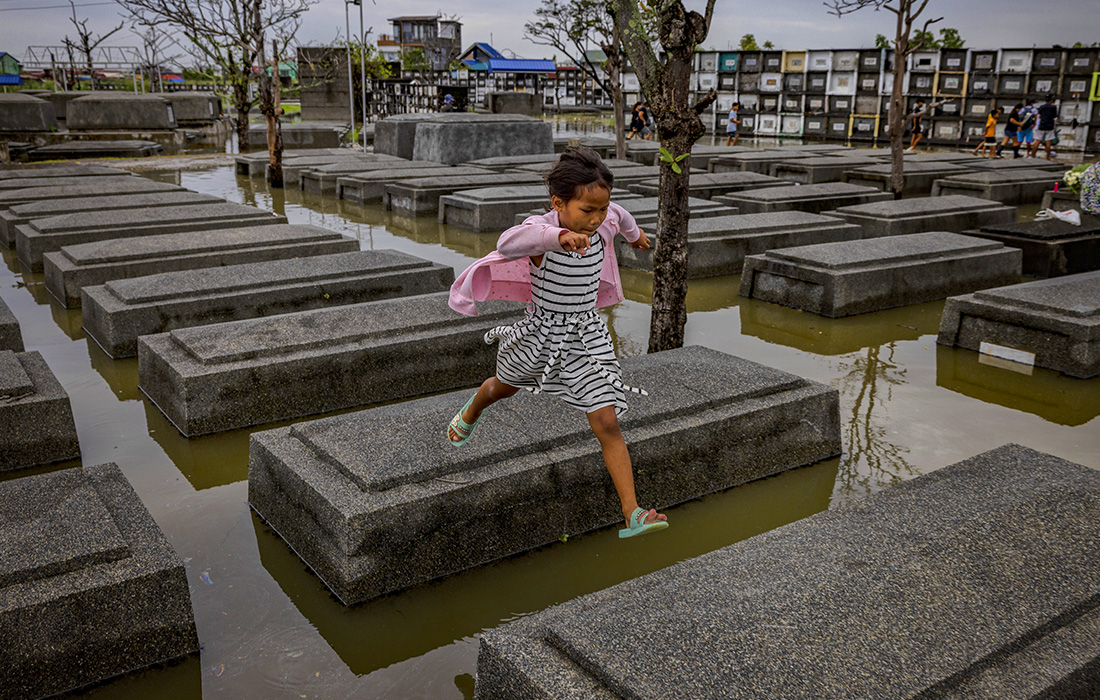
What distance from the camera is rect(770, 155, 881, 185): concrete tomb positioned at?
57.3 feet

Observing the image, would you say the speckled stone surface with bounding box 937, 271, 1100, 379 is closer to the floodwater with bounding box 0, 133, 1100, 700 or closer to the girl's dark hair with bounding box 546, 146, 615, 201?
the floodwater with bounding box 0, 133, 1100, 700

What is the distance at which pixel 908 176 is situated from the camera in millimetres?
16828

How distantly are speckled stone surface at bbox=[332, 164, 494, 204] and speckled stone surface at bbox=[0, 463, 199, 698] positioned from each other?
1175cm

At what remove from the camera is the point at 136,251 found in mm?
8070

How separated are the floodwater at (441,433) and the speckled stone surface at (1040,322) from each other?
152mm

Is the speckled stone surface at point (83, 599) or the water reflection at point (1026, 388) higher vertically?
the speckled stone surface at point (83, 599)

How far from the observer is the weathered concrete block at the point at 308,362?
201 inches

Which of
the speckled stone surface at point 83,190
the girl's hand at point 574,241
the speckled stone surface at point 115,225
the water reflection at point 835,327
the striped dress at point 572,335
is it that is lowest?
the water reflection at point 835,327

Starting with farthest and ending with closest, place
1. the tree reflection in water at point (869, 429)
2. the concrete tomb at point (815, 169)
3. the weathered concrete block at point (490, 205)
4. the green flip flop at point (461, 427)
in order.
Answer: the concrete tomb at point (815, 169), the weathered concrete block at point (490, 205), the tree reflection in water at point (869, 429), the green flip flop at point (461, 427)

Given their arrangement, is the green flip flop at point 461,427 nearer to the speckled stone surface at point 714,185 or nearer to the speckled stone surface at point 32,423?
the speckled stone surface at point 32,423

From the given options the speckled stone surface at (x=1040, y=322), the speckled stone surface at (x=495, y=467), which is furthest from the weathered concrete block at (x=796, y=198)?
the speckled stone surface at (x=495, y=467)

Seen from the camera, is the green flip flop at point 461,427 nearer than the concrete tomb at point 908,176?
Yes

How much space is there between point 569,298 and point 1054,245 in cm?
797

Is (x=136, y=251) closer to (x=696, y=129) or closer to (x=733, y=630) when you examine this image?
(x=696, y=129)
